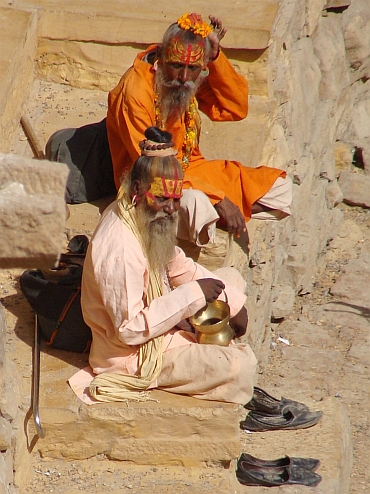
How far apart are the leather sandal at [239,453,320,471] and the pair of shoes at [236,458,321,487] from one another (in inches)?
0.8

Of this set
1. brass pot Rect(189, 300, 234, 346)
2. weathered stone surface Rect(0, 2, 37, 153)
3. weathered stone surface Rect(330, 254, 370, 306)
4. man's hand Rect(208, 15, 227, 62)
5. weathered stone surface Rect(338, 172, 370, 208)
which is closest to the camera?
brass pot Rect(189, 300, 234, 346)

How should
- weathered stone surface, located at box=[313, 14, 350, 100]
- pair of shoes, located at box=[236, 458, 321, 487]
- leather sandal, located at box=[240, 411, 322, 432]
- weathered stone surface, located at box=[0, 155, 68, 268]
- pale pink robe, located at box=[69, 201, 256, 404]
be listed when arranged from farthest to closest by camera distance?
1. weathered stone surface, located at box=[313, 14, 350, 100]
2. leather sandal, located at box=[240, 411, 322, 432]
3. pair of shoes, located at box=[236, 458, 321, 487]
4. pale pink robe, located at box=[69, 201, 256, 404]
5. weathered stone surface, located at box=[0, 155, 68, 268]

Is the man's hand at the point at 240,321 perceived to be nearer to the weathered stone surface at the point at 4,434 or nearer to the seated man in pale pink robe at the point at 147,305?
the seated man in pale pink robe at the point at 147,305

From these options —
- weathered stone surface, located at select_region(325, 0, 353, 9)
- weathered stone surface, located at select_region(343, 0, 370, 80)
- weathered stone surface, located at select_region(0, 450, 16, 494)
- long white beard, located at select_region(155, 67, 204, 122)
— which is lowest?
weathered stone surface, located at select_region(0, 450, 16, 494)

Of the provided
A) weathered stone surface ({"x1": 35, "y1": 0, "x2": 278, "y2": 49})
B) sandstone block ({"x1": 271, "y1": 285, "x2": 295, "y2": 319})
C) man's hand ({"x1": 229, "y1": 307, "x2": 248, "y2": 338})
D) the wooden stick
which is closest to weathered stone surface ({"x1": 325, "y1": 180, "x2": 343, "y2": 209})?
sandstone block ({"x1": 271, "y1": 285, "x2": 295, "y2": 319})

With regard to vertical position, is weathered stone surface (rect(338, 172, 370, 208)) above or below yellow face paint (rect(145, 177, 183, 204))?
below

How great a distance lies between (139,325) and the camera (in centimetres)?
428

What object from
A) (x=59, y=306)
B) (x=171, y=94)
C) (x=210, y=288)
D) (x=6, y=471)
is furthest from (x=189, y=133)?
(x=6, y=471)

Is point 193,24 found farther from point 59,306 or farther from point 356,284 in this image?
point 356,284

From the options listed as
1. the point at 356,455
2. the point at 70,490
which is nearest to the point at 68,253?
the point at 70,490

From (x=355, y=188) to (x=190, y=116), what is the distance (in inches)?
148

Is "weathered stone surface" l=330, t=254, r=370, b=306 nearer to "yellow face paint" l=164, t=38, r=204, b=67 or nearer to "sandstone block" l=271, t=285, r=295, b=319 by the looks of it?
"sandstone block" l=271, t=285, r=295, b=319

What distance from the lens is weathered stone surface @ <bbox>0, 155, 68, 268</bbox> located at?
2188 millimetres

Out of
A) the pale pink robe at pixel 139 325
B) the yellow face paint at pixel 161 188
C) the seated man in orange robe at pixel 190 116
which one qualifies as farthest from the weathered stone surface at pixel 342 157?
the yellow face paint at pixel 161 188
